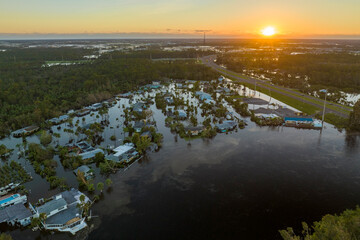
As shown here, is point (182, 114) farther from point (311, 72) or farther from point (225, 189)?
point (311, 72)

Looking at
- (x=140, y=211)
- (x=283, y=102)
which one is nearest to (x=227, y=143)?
(x=140, y=211)

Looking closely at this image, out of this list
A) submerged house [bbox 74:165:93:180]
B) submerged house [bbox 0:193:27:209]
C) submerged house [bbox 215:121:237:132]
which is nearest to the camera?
submerged house [bbox 0:193:27:209]

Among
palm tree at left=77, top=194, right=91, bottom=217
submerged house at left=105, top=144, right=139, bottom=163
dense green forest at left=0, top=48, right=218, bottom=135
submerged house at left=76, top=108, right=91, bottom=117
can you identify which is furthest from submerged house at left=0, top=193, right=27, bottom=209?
submerged house at left=76, top=108, right=91, bottom=117

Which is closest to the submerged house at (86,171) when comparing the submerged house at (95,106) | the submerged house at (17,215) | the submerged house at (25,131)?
the submerged house at (17,215)

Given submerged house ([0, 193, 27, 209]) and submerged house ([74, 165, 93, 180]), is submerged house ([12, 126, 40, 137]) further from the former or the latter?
submerged house ([0, 193, 27, 209])

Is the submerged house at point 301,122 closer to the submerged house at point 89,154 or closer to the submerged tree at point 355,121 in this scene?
the submerged tree at point 355,121

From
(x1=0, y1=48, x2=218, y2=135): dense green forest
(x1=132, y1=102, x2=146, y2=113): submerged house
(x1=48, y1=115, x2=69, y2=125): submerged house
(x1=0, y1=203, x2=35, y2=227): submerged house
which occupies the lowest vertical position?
(x1=0, y1=203, x2=35, y2=227): submerged house

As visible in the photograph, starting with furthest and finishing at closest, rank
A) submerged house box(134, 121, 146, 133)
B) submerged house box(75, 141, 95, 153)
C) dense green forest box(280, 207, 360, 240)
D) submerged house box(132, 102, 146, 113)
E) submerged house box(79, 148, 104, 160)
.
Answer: submerged house box(132, 102, 146, 113), submerged house box(134, 121, 146, 133), submerged house box(75, 141, 95, 153), submerged house box(79, 148, 104, 160), dense green forest box(280, 207, 360, 240)

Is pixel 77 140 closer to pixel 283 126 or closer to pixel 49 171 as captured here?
pixel 49 171
